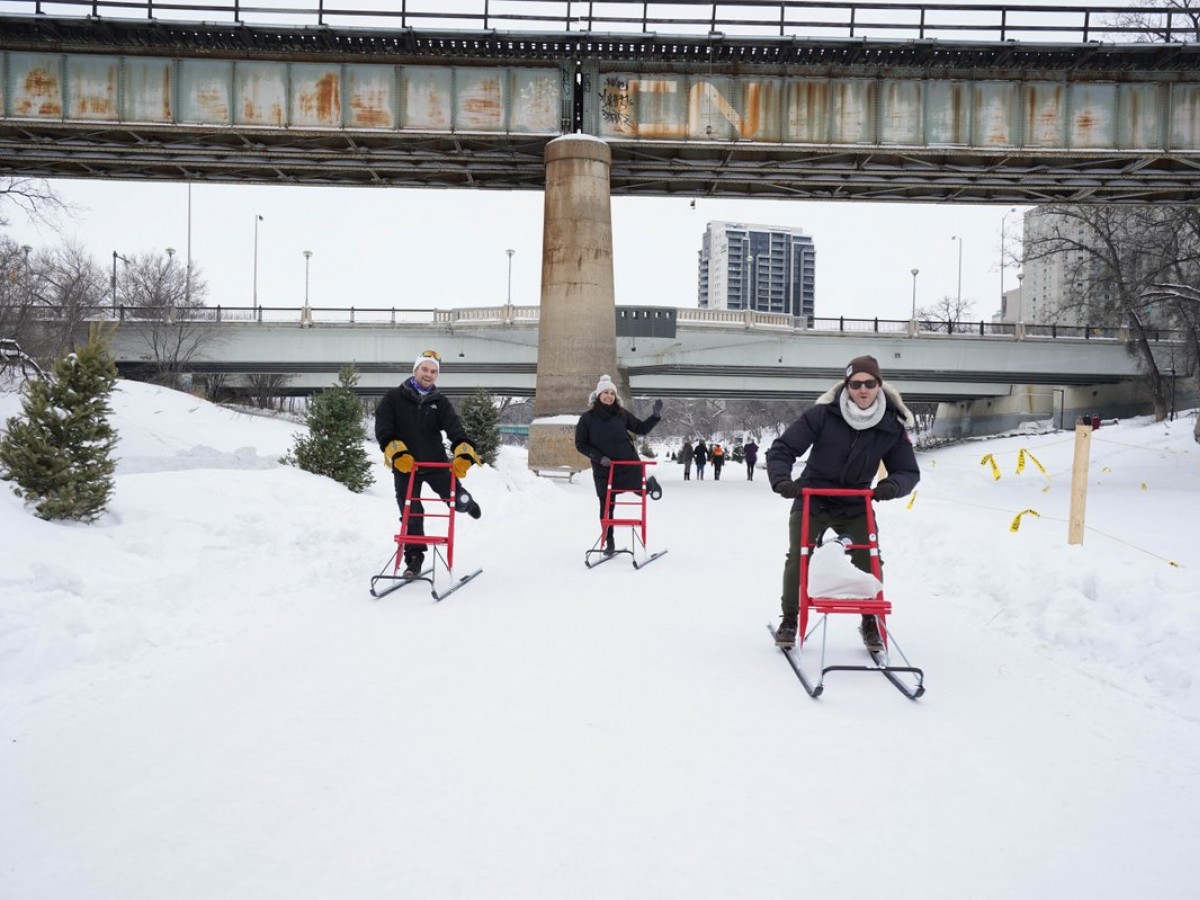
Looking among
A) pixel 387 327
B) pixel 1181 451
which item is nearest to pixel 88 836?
pixel 1181 451

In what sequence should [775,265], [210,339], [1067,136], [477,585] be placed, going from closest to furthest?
[477,585] → [1067,136] → [210,339] → [775,265]

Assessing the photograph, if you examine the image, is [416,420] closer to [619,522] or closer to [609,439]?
[619,522]

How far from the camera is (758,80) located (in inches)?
997

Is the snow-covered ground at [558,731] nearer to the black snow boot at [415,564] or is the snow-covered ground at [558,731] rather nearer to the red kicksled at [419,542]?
the red kicksled at [419,542]

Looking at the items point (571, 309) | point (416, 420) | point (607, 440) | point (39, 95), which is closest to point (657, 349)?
point (571, 309)

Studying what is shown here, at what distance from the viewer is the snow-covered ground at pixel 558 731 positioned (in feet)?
10.3

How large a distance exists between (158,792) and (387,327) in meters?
40.8

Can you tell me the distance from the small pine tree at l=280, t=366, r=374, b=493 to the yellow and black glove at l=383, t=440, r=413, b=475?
6329mm

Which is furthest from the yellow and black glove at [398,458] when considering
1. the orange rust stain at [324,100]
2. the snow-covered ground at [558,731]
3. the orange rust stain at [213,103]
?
the orange rust stain at [213,103]

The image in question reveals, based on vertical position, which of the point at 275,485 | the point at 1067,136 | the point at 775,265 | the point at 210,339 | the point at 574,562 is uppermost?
the point at 775,265

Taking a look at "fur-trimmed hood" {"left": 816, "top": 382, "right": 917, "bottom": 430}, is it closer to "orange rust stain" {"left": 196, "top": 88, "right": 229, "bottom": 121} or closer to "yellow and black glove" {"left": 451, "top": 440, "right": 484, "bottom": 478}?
"yellow and black glove" {"left": 451, "top": 440, "right": 484, "bottom": 478}

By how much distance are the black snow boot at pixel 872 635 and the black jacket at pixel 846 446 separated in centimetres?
81

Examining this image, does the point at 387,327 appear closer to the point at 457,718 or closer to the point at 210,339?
the point at 210,339

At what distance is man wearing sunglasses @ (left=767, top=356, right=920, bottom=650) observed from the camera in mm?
5859
